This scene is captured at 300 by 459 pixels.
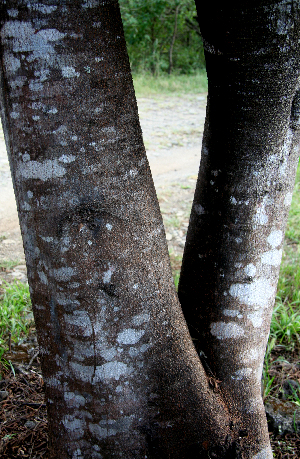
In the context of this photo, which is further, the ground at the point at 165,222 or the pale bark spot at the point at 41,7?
the ground at the point at 165,222

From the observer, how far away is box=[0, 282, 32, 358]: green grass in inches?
93.1

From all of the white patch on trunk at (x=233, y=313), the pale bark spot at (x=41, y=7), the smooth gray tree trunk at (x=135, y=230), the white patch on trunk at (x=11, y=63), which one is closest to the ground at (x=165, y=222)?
the smooth gray tree trunk at (x=135, y=230)

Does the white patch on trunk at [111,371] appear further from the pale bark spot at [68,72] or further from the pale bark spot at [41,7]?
the pale bark spot at [41,7]

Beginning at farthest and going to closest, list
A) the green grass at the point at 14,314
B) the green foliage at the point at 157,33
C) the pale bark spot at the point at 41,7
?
the green foliage at the point at 157,33
the green grass at the point at 14,314
the pale bark spot at the point at 41,7

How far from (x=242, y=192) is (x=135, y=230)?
38cm

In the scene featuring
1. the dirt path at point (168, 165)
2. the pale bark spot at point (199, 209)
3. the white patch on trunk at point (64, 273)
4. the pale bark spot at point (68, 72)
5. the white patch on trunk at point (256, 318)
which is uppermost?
the pale bark spot at point (68, 72)

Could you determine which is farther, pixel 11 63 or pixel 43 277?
pixel 43 277

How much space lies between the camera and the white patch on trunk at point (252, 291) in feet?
4.61

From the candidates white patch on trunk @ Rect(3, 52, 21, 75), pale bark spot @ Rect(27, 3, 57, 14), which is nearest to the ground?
white patch on trunk @ Rect(3, 52, 21, 75)

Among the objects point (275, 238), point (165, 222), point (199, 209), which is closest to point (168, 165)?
point (165, 222)

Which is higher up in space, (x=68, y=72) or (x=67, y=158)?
(x=68, y=72)

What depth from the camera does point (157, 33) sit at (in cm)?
1239

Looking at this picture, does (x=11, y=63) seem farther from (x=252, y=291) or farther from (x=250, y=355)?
(x=250, y=355)

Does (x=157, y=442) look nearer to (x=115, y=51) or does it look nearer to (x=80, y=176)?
(x=80, y=176)
